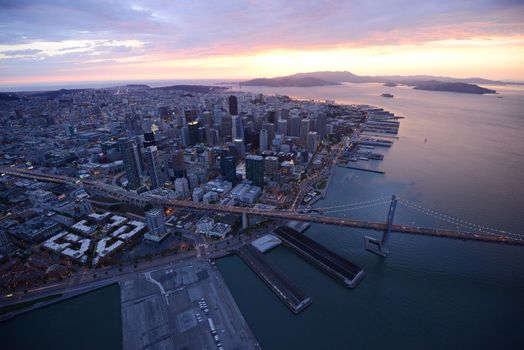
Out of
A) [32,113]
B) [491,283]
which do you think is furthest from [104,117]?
[491,283]

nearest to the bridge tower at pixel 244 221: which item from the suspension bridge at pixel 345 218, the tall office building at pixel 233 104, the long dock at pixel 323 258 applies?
the suspension bridge at pixel 345 218

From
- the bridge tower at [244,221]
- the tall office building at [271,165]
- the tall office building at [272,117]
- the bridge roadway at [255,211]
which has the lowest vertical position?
the bridge tower at [244,221]

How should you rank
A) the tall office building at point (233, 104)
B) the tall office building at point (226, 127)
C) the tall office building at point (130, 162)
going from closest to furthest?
the tall office building at point (130, 162) → the tall office building at point (226, 127) → the tall office building at point (233, 104)

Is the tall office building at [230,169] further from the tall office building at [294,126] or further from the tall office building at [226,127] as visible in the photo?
the tall office building at [294,126]

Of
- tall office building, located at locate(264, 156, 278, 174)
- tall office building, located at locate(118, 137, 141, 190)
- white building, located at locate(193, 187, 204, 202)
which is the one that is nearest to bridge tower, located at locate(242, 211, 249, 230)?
white building, located at locate(193, 187, 204, 202)

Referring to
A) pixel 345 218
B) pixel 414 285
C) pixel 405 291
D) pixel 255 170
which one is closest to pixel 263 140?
pixel 255 170

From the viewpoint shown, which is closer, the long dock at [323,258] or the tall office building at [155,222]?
the long dock at [323,258]

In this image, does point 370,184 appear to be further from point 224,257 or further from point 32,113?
point 32,113

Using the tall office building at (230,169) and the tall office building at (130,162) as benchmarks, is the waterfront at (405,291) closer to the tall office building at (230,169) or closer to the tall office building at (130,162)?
the tall office building at (230,169)

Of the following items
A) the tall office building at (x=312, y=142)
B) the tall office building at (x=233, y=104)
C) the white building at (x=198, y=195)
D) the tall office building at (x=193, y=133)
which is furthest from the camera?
the tall office building at (x=233, y=104)

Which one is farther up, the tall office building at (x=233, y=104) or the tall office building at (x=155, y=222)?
the tall office building at (x=233, y=104)
